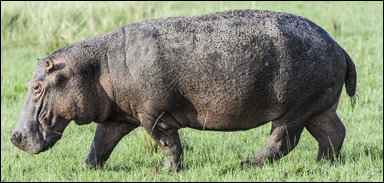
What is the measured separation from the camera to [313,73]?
177 inches

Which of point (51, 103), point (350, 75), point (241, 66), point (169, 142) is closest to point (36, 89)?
point (51, 103)

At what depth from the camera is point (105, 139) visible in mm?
4984

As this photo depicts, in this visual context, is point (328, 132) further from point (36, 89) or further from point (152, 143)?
point (36, 89)

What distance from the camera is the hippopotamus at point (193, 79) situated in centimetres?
444

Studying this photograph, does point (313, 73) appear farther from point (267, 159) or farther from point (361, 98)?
point (361, 98)

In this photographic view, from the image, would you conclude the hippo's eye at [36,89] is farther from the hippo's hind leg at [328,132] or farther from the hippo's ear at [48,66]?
the hippo's hind leg at [328,132]

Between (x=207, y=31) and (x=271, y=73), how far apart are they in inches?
21.8

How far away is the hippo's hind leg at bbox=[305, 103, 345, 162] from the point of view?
16.2 feet

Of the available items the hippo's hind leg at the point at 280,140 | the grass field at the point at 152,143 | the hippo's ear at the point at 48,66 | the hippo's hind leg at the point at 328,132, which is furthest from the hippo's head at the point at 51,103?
the hippo's hind leg at the point at 328,132

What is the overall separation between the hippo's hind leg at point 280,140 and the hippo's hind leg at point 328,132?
0.81 feet

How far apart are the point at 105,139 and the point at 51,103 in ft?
2.04

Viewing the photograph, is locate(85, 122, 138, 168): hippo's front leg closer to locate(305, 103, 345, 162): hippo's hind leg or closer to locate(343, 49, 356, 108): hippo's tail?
A: locate(305, 103, 345, 162): hippo's hind leg

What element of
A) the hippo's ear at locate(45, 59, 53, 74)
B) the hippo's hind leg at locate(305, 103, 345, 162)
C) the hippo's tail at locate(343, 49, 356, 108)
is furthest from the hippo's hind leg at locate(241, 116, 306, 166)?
the hippo's ear at locate(45, 59, 53, 74)

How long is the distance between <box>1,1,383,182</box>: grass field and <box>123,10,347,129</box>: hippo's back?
0.48 meters
